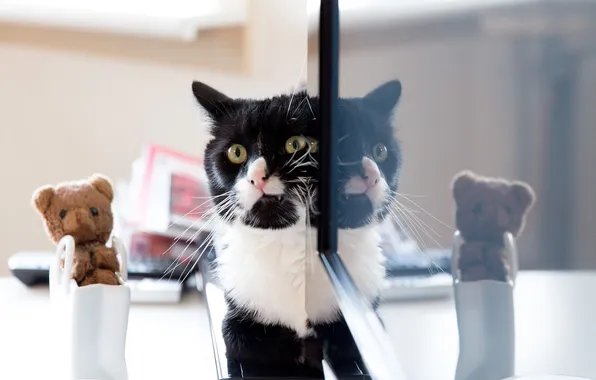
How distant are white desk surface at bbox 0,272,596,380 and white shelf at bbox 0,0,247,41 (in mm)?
723

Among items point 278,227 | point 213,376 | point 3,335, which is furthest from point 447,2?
point 3,335

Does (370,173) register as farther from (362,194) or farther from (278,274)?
(278,274)

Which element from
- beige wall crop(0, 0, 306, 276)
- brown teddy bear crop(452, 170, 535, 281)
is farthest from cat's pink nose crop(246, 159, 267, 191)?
beige wall crop(0, 0, 306, 276)

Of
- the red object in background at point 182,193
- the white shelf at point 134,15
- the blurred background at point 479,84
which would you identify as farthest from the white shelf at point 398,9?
the white shelf at point 134,15

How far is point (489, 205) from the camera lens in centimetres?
19

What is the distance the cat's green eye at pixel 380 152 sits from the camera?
35cm

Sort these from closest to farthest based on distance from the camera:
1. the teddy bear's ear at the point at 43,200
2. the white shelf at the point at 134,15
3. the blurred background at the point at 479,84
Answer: the blurred background at the point at 479,84 → the teddy bear's ear at the point at 43,200 → the white shelf at the point at 134,15

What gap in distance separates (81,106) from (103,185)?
67cm

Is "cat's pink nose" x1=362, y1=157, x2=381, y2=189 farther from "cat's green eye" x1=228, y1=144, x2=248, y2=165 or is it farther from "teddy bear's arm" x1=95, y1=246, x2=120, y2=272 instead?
"teddy bear's arm" x1=95, y1=246, x2=120, y2=272

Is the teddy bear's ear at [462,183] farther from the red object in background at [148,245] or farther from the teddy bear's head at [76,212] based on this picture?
the red object in background at [148,245]

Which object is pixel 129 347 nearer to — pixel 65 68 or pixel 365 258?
pixel 365 258

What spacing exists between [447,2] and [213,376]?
1.77ft

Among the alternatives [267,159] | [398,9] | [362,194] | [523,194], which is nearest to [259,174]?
[267,159]

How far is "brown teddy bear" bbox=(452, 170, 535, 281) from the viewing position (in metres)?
0.16
